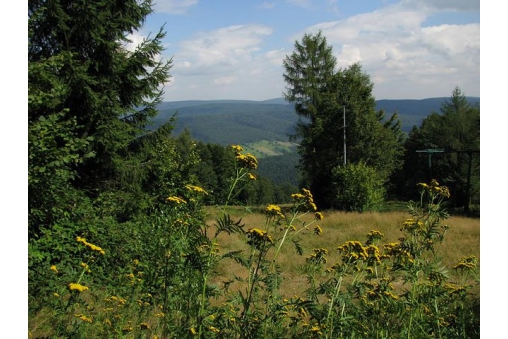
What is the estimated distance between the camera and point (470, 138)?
126 ft

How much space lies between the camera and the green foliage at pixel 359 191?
81.2ft

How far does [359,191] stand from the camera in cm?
2506

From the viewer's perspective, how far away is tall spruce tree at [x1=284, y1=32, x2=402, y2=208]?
29.5m

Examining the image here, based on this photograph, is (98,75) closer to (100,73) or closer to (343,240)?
(100,73)

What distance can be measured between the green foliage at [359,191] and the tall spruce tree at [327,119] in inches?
128

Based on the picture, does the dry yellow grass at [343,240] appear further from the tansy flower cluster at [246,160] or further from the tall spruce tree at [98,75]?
the tansy flower cluster at [246,160]

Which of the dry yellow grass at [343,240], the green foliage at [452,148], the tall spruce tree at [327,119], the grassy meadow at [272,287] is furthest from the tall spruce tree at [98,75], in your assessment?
the green foliage at [452,148]

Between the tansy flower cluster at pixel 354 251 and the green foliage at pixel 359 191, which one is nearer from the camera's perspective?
the tansy flower cluster at pixel 354 251

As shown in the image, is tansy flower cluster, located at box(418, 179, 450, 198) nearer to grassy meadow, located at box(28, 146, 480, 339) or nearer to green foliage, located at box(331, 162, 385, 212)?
grassy meadow, located at box(28, 146, 480, 339)

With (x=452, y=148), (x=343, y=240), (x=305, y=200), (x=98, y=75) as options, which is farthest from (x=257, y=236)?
(x=452, y=148)

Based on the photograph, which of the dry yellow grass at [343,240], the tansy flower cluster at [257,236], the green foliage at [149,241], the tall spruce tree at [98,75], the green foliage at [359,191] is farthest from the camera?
the green foliage at [359,191]
